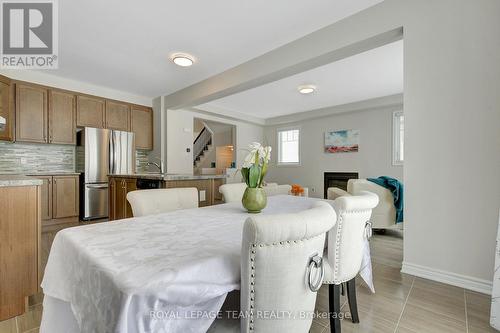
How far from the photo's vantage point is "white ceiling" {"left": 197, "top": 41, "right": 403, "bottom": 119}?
10.9 ft

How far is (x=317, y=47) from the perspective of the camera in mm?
2557

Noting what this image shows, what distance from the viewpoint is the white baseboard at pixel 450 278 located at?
1.66m

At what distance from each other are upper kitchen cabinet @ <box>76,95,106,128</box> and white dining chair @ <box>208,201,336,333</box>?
15.2 ft

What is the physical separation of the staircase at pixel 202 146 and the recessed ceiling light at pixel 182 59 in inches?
232

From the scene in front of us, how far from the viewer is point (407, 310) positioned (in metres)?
1.52

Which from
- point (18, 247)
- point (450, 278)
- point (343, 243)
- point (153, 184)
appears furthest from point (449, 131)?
point (18, 247)

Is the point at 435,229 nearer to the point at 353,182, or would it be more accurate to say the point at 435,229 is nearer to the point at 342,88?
the point at 353,182

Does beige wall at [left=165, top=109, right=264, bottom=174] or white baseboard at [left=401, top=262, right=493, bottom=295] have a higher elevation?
beige wall at [left=165, top=109, right=264, bottom=174]

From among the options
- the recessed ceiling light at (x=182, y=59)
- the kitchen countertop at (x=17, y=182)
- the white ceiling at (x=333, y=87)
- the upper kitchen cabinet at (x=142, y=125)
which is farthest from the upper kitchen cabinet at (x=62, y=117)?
the kitchen countertop at (x=17, y=182)

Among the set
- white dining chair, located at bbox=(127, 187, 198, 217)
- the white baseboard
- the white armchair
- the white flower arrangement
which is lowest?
the white baseboard

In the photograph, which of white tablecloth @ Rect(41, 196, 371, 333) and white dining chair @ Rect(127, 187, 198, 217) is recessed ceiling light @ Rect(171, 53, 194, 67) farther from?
white tablecloth @ Rect(41, 196, 371, 333)

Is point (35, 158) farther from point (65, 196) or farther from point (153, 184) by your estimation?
point (153, 184)

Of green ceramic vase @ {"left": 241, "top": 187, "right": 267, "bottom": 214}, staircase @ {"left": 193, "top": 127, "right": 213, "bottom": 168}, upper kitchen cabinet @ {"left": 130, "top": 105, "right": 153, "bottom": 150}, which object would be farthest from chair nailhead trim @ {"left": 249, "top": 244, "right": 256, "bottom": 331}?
staircase @ {"left": 193, "top": 127, "right": 213, "bottom": 168}

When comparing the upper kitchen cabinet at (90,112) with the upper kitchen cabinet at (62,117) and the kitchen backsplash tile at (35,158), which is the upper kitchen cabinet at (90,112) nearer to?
the upper kitchen cabinet at (62,117)
